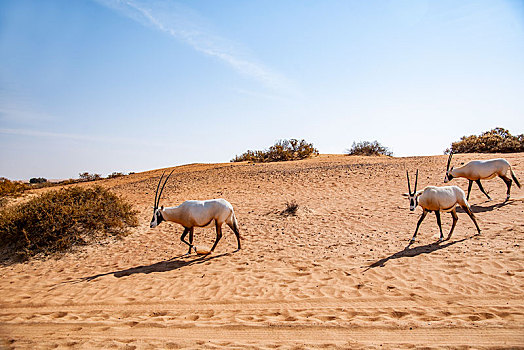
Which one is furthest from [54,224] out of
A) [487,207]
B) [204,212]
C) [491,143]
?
[491,143]

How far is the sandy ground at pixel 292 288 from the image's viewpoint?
4.80m

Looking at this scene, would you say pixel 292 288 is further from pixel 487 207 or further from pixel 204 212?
pixel 487 207

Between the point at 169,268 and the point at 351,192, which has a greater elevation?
the point at 351,192

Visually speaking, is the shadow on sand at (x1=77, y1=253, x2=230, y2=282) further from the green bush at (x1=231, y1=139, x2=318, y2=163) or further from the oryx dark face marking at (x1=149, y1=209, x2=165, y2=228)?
the green bush at (x1=231, y1=139, x2=318, y2=163)

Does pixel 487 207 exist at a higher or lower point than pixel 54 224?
lower

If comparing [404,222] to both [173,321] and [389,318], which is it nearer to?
[389,318]

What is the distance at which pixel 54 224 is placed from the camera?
10305 millimetres

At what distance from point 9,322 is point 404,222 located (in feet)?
36.0

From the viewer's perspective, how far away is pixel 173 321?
543 centimetres

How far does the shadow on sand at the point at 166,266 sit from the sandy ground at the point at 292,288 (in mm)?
57

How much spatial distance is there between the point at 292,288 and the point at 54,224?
27.3 feet

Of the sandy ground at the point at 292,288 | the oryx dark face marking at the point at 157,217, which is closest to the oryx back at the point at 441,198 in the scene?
the sandy ground at the point at 292,288

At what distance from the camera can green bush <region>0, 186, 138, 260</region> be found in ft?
32.7

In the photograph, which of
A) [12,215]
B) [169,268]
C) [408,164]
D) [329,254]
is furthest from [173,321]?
[408,164]
